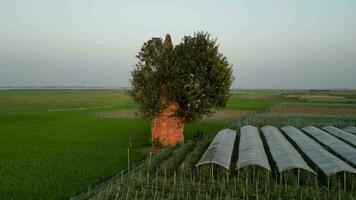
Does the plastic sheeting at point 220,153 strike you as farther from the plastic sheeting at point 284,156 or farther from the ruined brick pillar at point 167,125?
the ruined brick pillar at point 167,125

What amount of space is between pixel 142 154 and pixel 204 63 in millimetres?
6749

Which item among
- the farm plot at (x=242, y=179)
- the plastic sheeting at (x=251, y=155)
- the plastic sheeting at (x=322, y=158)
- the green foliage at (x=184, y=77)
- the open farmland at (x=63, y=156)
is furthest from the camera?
the green foliage at (x=184, y=77)

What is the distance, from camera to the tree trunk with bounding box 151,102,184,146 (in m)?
24.7

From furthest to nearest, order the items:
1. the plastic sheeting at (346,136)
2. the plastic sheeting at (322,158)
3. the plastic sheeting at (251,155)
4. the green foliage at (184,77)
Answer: the green foliage at (184,77) → the plastic sheeting at (346,136) → the plastic sheeting at (251,155) → the plastic sheeting at (322,158)

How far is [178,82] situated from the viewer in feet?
77.8

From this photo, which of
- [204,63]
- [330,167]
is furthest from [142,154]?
[330,167]

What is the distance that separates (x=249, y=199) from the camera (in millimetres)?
11602

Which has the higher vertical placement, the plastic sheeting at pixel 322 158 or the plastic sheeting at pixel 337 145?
the plastic sheeting at pixel 322 158

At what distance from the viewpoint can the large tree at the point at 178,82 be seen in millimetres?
23875

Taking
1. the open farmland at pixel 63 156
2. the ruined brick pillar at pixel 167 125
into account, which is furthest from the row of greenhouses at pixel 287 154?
the ruined brick pillar at pixel 167 125

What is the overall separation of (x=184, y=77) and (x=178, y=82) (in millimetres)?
524

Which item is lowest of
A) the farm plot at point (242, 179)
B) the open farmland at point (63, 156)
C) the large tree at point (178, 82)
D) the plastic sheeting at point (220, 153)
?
the open farmland at point (63, 156)

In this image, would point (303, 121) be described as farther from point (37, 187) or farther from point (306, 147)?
point (37, 187)

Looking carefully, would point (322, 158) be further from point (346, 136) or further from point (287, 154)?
point (346, 136)
